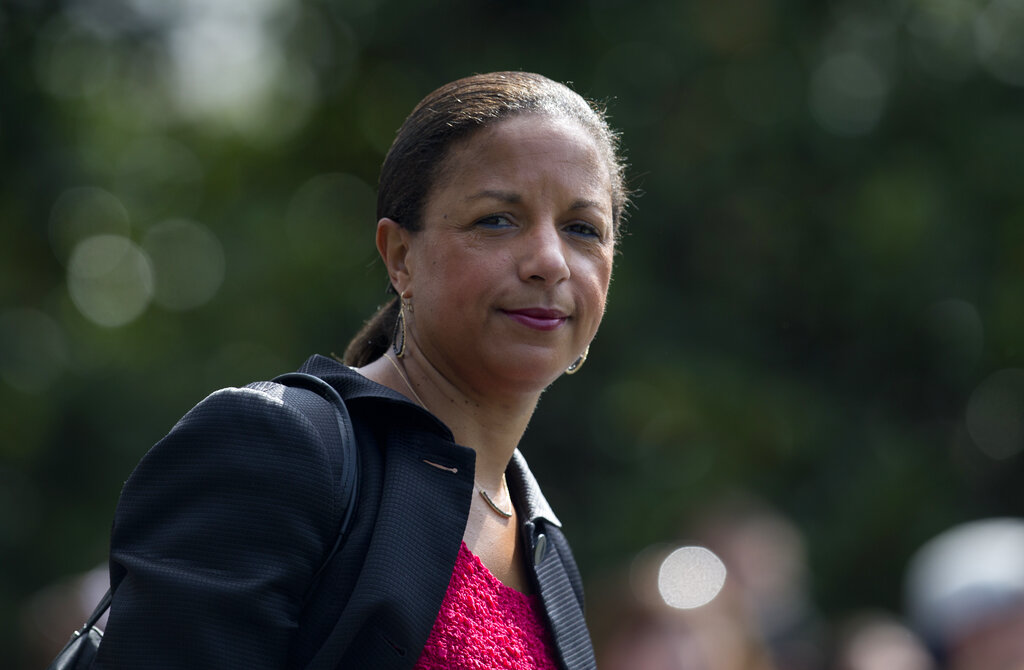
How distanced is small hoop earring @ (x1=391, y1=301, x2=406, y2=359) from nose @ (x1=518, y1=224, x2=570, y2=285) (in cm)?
36

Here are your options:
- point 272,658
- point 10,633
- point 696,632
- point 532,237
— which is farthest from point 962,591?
point 10,633

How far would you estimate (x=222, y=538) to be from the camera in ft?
7.06

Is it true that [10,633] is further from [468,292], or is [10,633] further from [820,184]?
[468,292]

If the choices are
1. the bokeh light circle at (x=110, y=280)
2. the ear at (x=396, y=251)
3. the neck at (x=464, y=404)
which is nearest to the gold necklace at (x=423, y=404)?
the neck at (x=464, y=404)

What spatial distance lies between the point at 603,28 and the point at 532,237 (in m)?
9.06

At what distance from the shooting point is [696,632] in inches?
Answer: 173

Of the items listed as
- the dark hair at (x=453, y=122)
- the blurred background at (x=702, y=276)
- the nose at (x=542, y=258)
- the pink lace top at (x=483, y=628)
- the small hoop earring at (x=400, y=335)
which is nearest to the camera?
the pink lace top at (x=483, y=628)

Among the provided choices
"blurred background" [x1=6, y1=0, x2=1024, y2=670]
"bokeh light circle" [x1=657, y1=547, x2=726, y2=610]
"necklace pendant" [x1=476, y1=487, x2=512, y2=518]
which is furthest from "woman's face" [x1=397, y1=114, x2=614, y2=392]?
"blurred background" [x1=6, y1=0, x2=1024, y2=670]

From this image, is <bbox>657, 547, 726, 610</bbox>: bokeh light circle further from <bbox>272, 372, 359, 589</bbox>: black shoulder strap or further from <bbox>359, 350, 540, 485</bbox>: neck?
<bbox>272, 372, 359, 589</bbox>: black shoulder strap

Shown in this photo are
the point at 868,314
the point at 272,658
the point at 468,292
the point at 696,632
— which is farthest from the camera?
the point at 868,314

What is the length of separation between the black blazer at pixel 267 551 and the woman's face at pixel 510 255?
13.3 inches

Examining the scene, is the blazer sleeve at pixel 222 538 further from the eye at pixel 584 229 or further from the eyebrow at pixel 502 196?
the eye at pixel 584 229

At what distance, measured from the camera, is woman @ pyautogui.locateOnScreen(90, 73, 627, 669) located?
2.15 meters

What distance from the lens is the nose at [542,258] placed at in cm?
259
